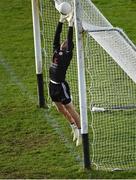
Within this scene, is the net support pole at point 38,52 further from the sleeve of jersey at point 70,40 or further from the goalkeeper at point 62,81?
the sleeve of jersey at point 70,40

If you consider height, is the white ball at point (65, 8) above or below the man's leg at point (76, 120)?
above

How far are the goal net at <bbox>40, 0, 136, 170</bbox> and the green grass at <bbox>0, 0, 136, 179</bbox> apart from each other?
43 cm

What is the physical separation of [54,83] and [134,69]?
4.81ft

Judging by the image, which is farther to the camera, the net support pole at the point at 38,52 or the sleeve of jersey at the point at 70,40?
the net support pole at the point at 38,52

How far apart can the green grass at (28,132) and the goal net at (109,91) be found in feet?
1.41

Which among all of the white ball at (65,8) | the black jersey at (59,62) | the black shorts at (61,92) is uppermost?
the white ball at (65,8)

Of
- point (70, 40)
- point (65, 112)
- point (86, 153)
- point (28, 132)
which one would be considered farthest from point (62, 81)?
point (86, 153)

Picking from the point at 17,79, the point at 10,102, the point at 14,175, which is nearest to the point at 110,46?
the point at 14,175

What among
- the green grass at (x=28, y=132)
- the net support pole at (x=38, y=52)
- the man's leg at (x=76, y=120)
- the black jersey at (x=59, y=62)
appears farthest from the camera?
the net support pole at (x=38, y=52)

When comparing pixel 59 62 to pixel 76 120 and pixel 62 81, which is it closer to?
pixel 62 81

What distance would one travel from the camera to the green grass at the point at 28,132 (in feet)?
34.1

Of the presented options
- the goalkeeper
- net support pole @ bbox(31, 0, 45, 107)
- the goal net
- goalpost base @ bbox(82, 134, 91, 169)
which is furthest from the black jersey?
net support pole @ bbox(31, 0, 45, 107)

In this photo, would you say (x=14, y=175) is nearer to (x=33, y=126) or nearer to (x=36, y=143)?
(x=36, y=143)

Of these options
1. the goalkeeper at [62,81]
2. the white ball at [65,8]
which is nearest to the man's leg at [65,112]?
the goalkeeper at [62,81]
